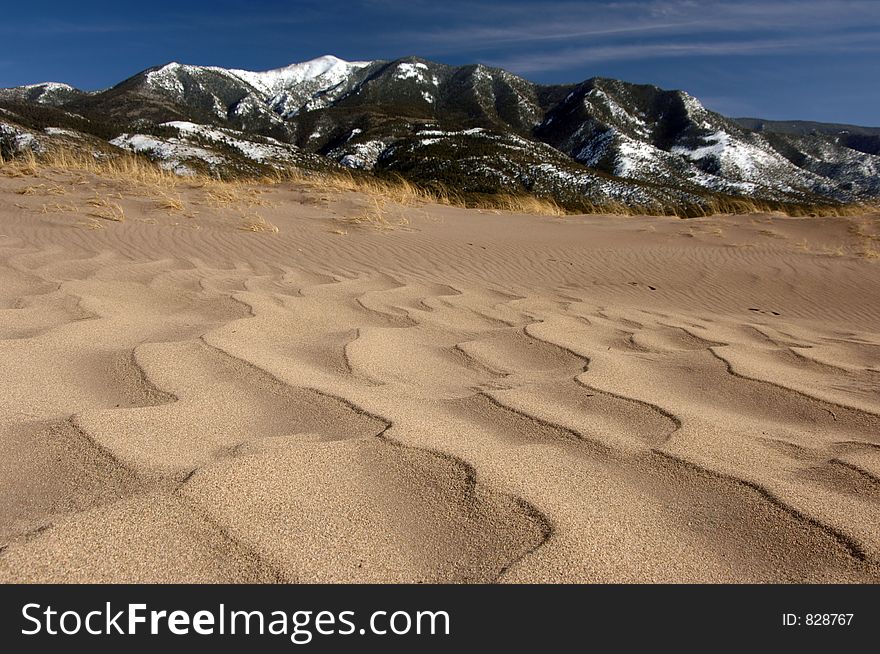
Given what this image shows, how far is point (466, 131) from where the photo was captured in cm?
7650

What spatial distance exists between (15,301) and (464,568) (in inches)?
114

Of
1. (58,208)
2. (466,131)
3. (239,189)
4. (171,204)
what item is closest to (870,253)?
(171,204)

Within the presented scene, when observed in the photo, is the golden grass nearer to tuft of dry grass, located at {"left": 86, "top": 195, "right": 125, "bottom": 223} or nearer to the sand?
tuft of dry grass, located at {"left": 86, "top": 195, "right": 125, "bottom": 223}

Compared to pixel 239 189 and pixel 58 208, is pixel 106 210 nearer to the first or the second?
pixel 58 208

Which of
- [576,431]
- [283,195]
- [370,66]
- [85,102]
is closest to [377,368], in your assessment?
[576,431]

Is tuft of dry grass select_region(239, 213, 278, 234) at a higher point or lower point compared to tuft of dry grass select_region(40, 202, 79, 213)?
lower

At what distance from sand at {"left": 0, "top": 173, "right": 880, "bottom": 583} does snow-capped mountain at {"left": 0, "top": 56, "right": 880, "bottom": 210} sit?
33.4 metres

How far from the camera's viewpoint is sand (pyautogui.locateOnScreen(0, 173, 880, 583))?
103 centimetres

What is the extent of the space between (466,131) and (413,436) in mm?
79469

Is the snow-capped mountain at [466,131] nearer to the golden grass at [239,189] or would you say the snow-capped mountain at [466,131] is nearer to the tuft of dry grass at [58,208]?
the golden grass at [239,189]

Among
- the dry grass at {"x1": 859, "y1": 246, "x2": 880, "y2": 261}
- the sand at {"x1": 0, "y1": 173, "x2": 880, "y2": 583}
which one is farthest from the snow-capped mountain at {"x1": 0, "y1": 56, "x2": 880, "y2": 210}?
the sand at {"x1": 0, "y1": 173, "x2": 880, "y2": 583}

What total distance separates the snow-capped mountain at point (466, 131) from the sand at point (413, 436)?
110 ft

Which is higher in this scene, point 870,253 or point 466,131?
point 466,131

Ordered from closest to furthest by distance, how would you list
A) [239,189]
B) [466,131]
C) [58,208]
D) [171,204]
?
[58,208] → [171,204] → [239,189] → [466,131]
